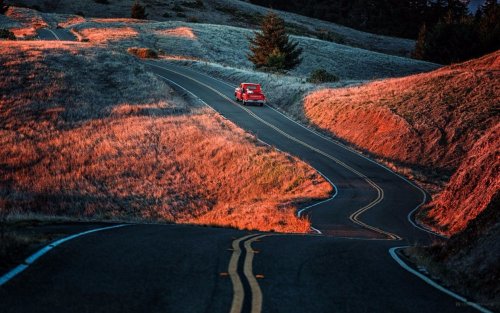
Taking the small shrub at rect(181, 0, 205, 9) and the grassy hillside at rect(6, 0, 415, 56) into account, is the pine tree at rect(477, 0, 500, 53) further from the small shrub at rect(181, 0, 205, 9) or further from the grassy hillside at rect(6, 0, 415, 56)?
the small shrub at rect(181, 0, 205, 9)

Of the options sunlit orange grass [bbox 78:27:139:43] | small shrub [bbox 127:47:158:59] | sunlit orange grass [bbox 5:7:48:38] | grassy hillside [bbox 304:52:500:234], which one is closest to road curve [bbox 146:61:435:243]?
grassy hillside [bbox 304:52:500:234]

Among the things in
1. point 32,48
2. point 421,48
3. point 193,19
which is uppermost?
point 421,48

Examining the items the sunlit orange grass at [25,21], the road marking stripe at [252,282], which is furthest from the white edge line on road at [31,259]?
the sunlit orange grass at [25,21]

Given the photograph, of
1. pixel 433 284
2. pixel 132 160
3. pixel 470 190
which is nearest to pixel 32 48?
pixel 132 160

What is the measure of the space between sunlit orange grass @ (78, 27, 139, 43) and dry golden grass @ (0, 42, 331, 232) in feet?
109

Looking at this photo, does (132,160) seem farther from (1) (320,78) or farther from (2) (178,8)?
(2) (178,8)

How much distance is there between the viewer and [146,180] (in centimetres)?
2655

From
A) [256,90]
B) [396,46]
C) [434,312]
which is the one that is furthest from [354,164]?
[396,46]

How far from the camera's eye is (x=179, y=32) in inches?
3344

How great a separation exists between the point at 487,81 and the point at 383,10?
4263 inches

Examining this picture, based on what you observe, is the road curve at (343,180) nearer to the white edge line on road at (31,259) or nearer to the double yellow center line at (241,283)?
the double yellow center line at (241,283)

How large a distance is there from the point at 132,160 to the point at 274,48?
37569 mm

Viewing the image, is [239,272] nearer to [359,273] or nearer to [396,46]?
[359,273]

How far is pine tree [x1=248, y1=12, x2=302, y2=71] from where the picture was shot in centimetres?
6128
